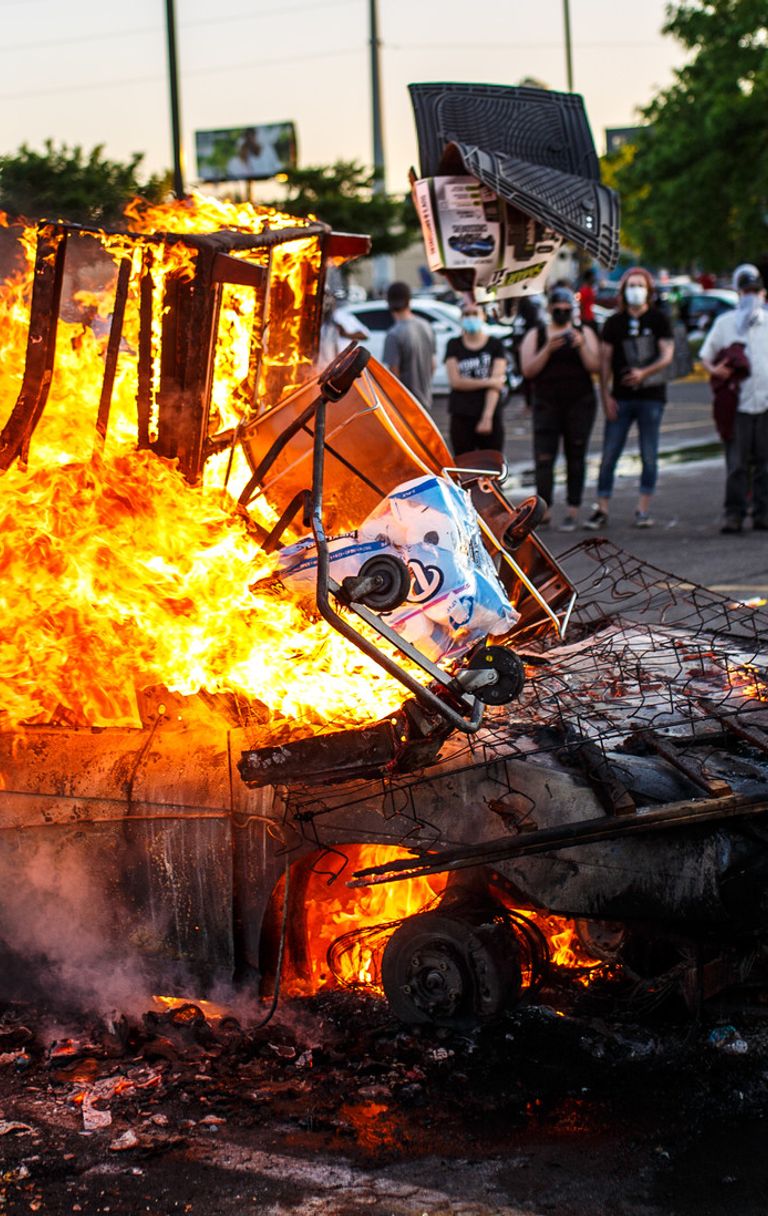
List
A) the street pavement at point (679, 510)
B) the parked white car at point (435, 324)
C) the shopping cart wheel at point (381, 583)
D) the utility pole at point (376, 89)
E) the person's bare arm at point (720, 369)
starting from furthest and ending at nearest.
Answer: the utility pole at point (376, 89) → the parked white car at point (435, 324) → the person's bare arm at point (720, 369) → the street pavement at point (679, 510) → the shopping cart wheel at point (381, 583)

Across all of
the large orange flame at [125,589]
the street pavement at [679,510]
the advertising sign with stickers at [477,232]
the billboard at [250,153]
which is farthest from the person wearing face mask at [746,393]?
the billboard at [250,153]

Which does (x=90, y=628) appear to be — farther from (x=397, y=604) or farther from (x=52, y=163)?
(x=52, y=163)

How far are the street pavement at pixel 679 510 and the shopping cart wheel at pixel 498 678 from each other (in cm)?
574

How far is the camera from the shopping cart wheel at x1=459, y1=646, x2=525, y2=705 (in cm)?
407

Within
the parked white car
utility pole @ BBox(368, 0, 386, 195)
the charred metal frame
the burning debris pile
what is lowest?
the burning debris pile

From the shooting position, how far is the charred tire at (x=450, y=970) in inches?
166

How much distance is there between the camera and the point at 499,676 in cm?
407

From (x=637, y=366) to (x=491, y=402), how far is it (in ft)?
4.14

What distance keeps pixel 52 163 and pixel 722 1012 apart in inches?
638

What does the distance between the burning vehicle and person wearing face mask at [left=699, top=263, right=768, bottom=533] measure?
769cm

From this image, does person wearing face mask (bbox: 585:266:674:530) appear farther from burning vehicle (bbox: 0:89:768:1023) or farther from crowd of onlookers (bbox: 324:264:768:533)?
burning vehicle (bbox: 0:89:768:1023)

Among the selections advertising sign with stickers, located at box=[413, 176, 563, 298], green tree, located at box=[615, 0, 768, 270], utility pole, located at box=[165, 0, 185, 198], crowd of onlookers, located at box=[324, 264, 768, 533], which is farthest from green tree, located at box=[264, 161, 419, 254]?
advertising sign with stickers, located at box=[413, 176, 563, 298]

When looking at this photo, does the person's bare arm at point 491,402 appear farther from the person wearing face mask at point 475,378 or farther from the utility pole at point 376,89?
the utility pole at point 376,89

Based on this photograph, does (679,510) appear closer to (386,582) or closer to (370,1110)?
(386,582)
